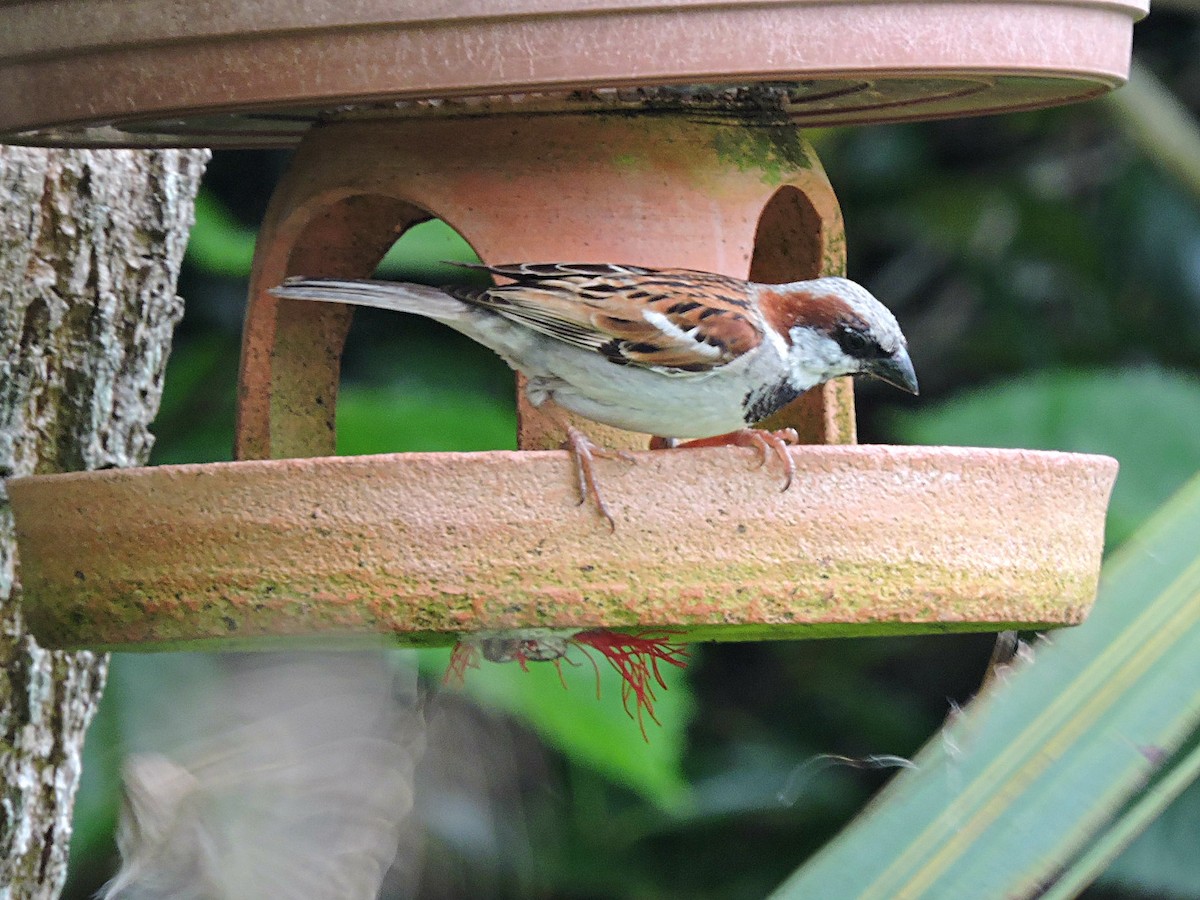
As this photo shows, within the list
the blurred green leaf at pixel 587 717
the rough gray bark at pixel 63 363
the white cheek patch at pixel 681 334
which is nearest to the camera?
the white cheek patch at pixel 681 334

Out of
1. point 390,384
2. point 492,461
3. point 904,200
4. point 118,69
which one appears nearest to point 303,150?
point 118,69

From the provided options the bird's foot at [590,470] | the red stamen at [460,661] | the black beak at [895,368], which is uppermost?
the black beak at [895,368]

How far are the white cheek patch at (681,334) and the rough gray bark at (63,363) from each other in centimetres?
99

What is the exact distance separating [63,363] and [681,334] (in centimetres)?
103

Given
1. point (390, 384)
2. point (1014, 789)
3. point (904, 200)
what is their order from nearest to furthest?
point (1014, 789)
point (390, 384)
point (904, 200)

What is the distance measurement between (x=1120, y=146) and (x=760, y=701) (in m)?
1.88

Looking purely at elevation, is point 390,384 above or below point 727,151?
below

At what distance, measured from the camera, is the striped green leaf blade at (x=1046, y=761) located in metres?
1.13

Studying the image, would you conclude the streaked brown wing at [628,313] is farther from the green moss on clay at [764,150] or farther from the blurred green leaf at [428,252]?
the blurred green leaf at [428,252]

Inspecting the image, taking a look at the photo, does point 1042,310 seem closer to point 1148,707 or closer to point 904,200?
point 904,200

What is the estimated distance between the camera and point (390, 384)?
375 cm

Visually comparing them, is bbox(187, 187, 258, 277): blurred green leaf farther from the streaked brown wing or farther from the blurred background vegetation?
the streaked brown wing

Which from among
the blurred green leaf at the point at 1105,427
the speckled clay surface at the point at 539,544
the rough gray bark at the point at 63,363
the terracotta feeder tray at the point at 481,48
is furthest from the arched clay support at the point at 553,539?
the blurred green leaf at the point at 1105,427

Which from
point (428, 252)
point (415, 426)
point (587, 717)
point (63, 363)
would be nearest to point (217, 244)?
point (428, 252)
